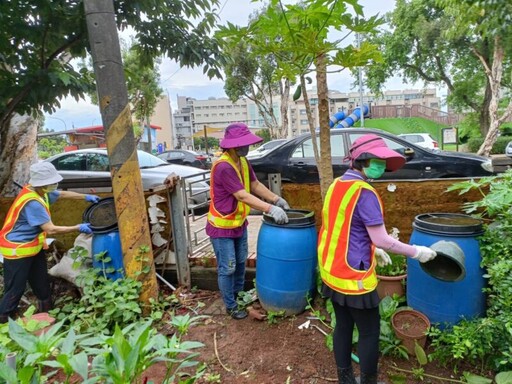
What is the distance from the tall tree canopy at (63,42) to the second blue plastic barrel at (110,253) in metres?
1.50

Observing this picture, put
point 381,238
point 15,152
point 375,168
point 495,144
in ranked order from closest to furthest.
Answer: point 381,238 < point 375,168 < point 15,152 < point 495,144

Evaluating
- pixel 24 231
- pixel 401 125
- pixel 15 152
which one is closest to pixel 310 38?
pixel 24 231

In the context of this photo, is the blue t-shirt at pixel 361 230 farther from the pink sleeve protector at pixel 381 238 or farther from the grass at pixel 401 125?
the grass at pixel 401 125

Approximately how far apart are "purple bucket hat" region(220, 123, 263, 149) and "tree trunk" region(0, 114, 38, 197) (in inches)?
152

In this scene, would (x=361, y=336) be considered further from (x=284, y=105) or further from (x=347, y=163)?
(x=284, y=105)

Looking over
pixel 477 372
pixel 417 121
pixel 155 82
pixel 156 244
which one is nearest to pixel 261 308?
pixel 156 244

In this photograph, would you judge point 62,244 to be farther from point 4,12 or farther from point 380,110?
point 380,110

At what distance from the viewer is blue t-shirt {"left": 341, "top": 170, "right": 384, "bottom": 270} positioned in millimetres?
1890

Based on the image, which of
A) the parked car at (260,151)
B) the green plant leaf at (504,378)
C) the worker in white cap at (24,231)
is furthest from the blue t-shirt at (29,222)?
the parked car at (260,151)

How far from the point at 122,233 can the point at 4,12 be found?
2.43 metres

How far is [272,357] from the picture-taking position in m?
2.59

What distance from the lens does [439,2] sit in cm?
403

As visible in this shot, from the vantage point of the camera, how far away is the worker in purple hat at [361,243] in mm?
1906

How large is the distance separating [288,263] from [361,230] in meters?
1.05
